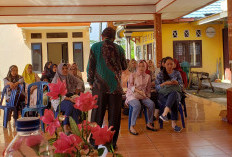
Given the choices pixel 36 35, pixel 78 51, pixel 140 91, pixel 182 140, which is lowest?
pixel 182 140

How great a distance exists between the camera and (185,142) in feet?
13.1

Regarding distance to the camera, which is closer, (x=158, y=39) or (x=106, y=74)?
(x=106, y=74)

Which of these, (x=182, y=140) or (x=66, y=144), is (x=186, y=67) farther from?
(x=66, y=144)

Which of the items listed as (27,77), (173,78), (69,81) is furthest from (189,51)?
(69,81)

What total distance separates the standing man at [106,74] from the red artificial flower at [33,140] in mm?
2435

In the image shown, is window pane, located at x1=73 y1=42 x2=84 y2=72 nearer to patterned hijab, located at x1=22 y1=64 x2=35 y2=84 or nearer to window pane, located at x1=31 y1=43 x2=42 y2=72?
window pane, located at x1=31 y1=43 x2=42 y2=72

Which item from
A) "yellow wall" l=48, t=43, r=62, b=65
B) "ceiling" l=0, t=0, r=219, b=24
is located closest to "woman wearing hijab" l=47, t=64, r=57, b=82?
"ceiling" l=0, t=0, r=219, b=24

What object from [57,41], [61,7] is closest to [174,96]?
[61,7]

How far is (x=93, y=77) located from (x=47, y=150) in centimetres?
252

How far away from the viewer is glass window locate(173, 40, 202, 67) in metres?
11.9

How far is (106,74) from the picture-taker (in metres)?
3.36

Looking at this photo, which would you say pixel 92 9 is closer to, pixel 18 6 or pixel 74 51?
pixel 18 6

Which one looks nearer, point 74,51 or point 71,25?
point 71,25

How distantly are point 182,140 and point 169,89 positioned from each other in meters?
0.95
